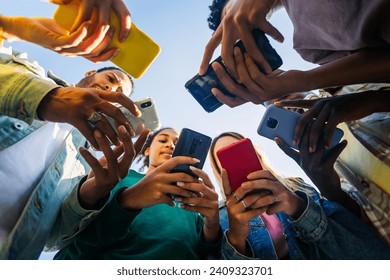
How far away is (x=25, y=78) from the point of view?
2.24 ft

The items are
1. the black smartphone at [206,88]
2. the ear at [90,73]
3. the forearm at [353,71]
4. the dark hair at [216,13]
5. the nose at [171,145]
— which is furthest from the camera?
the ear at [90,73]

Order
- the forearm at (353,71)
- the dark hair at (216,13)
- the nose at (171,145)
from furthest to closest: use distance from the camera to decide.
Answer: the nose at (171,145) < the dark hair at (216,13) < the forearm at (353,71)

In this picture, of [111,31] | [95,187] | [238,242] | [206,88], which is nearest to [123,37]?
[111,31]

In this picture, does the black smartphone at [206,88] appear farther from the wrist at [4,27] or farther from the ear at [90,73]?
the ear at [90,73]

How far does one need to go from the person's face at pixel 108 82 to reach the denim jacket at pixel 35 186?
398 millimetres

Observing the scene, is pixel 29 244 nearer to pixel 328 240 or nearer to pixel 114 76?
pixel 328 240

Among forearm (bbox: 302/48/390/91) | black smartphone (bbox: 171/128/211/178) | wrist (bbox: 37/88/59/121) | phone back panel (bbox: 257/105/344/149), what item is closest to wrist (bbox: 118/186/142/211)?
black smartphone (bbox: 171/128/211/178)

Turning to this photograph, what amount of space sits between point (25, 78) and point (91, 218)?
0.37 meters

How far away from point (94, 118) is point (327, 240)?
0.65 m

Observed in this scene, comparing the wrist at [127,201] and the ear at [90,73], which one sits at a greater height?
the ear at [90,73]

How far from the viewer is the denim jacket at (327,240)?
782mm

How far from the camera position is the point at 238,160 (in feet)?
2.58

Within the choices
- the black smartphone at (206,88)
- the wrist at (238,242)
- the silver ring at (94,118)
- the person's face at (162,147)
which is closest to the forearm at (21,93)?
the silver ring at (94,118)

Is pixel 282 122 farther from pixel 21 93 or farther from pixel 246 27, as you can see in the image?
pixel 21 93
